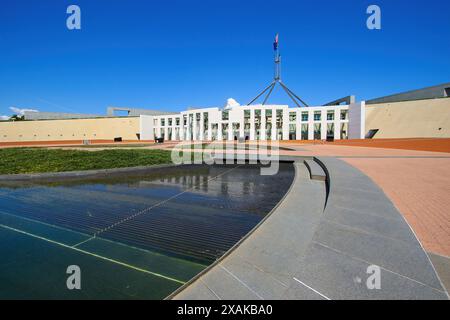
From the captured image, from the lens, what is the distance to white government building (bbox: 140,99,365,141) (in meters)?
45.7

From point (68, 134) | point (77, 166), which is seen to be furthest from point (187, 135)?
point (77, 166)

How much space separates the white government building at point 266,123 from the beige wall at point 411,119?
5129mm

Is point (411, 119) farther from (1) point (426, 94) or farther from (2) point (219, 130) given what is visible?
(2) point (219, 130)

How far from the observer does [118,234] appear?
379 cm

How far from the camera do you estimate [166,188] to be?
287 inches

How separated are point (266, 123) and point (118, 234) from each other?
2001 inches

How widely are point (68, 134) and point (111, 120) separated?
11412 millimetres

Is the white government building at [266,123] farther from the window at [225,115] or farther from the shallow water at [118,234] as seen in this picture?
the shallow water at [118,234]

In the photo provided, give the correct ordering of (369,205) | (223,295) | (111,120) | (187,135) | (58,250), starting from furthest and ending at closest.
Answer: (111,120)
(187,135)
(369,205)
(58,250)
(223,295)

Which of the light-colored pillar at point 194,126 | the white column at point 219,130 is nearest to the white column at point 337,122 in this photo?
the white column at point 219,130

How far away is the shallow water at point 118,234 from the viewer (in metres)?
2.51

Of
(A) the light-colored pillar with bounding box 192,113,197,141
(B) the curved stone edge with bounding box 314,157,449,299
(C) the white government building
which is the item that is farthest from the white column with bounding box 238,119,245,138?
(B) the curved stone edge with bounding box 314,157,449,299
